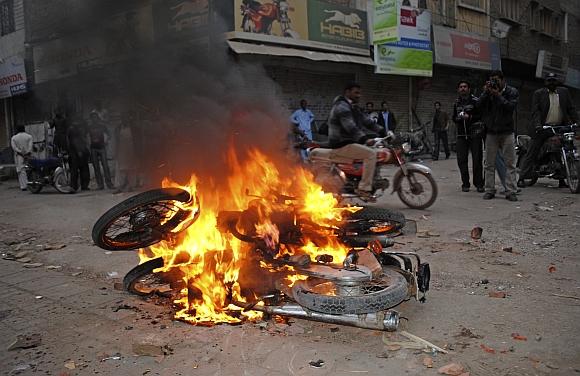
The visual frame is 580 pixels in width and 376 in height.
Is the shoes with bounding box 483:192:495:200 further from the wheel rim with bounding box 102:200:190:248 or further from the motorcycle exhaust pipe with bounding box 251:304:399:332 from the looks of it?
the wheel rim with bounding box 102:200:190:248

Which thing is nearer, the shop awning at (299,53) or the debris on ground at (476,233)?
the debris on ground at (476,233)

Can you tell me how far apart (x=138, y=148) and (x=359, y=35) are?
33.4ft

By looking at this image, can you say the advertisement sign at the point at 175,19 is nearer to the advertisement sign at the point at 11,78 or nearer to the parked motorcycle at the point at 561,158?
the parked motorcycle at the point at 561,158

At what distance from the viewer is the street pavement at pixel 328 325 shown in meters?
2.78

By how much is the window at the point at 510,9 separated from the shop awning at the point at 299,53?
1083 centimetres

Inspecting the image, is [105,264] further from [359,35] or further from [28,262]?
[359,35]

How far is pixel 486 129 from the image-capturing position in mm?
7879

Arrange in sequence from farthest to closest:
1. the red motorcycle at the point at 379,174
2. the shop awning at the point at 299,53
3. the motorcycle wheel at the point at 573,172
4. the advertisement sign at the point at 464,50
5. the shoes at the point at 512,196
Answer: the advertisement sign at the point at 464,50 → the shop awning at the point at 299,53 → the motorcycle wheel at the point at 573,172 → the shoes at the point at 512,196 → the red motorcycle at the point at 379,174

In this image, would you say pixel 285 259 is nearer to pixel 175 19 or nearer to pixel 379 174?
pixel 175 19

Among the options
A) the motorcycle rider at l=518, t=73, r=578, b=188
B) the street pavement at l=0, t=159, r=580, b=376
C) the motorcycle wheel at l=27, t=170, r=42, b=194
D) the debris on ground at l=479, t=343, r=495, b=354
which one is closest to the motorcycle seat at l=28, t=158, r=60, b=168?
the motorcycle wheel at l=27, t=170, r=42, b=194

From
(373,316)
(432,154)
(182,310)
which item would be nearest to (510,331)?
(373,316)

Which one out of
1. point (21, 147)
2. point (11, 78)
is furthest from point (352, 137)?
point (11, 78)

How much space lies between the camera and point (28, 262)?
553 cm

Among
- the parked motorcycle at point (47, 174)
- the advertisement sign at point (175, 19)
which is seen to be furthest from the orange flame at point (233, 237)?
the parked motorcycle at point (47, 174)
